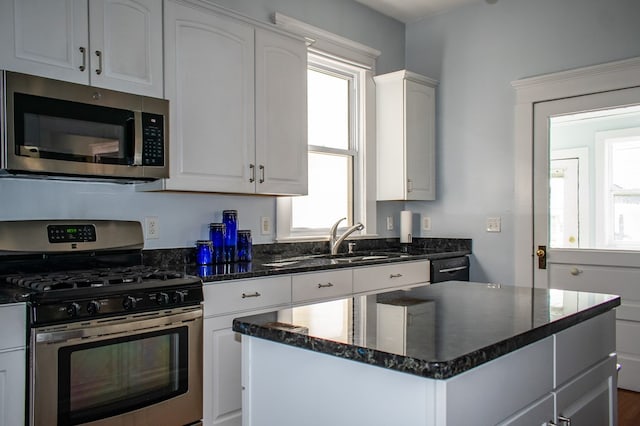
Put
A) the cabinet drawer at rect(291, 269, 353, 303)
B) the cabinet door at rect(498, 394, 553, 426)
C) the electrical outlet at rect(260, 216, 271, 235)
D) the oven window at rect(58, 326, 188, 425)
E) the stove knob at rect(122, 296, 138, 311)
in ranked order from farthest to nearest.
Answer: the electrical outlet at rect(260, 216, 271, 235) → the cabinet drawer at rect(291, 269, 353, 303) → the stove knob at rect(122, 296, 138, 311) → the oven window at rect(58, 326, 188, 425) → the cabinet door at rect(498, 394, 553, 426)

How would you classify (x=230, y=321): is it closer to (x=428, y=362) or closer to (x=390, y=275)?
(x=390, y=275)

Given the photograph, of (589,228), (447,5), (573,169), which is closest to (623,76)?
(573,169)

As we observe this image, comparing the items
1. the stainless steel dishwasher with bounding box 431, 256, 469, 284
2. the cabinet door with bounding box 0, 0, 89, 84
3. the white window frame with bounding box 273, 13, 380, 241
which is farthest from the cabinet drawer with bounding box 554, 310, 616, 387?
the white window frame with bounding box 273, 13, 380, 241

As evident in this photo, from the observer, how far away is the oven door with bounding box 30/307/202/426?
5.77 ft

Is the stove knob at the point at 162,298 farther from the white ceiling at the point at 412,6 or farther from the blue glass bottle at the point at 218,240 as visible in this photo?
the white ceiling at the point at 412,6

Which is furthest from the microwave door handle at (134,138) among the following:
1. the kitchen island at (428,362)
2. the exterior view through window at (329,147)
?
the exterior view through window at (329,147)

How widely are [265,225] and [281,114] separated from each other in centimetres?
74

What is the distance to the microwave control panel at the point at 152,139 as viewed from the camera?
2.38 meters

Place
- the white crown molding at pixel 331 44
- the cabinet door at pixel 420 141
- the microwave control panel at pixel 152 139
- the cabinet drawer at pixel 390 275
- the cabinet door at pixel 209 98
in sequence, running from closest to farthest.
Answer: the microwave control panel at pixel 152 139
the cabinet door at pixel 209 98
the cabinet drawer at pixel 390 275
the white crown molding at pixel 331 44
the cabinet door at pixel 420 141

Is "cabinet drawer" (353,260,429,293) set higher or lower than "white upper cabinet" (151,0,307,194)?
lower

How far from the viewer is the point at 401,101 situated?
402cm

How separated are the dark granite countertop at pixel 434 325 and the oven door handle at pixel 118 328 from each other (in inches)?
32.2

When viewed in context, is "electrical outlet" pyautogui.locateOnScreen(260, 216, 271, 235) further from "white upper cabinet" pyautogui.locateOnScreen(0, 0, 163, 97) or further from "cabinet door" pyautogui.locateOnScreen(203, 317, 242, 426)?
"white upper cabinet" pyautogui.locateOnScreen(0, 0, 163, 97)

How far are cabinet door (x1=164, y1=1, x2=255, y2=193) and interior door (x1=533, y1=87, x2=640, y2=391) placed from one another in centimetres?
220
